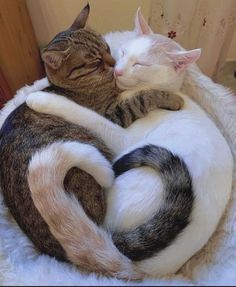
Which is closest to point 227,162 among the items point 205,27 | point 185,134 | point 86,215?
point 185,134

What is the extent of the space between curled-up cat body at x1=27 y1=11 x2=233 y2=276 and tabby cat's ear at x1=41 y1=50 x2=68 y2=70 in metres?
0.09

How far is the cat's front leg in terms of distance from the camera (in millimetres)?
930

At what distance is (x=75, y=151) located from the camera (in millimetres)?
758

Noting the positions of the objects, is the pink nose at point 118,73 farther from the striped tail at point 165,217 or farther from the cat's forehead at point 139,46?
the striped tail at point 165,217

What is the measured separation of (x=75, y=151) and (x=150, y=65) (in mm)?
398

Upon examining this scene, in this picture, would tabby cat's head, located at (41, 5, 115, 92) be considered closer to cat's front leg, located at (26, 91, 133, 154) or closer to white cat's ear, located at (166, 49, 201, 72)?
cat's front leg, located at (26, 91, 133, 154)

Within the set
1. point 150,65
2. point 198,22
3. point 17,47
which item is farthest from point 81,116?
point 198,22

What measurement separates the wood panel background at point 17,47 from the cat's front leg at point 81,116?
0.33 metres

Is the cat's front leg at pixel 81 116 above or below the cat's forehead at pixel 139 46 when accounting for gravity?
below

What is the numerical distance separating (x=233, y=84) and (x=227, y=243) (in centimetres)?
A: 115

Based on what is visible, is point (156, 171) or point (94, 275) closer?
point (94, 275)

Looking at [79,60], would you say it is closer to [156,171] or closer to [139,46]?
[139,46]

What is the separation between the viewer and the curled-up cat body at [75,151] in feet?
2.32

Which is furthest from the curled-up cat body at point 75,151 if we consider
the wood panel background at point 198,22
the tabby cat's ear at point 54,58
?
the wood panel background at point 198,22
